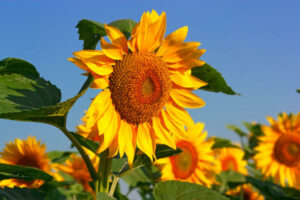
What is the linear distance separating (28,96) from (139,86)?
570 mm

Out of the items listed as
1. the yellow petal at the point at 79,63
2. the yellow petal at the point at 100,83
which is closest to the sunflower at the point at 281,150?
the yellow petal at the point at 100,83

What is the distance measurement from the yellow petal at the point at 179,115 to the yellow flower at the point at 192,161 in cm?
173

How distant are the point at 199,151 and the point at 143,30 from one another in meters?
2.52

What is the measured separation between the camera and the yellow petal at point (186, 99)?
2039 mm

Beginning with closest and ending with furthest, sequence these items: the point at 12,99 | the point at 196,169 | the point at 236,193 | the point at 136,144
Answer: the point at 12,99 → the point at 136,144 → the point at 196,169 → the point at 236,193

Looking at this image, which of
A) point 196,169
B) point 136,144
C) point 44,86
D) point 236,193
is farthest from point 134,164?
point 236,193

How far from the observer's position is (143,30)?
184 cm

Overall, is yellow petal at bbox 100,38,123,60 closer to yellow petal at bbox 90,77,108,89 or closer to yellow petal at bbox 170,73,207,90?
yellow petal at bbox 90,77,108,89

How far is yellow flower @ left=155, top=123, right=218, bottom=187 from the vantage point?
12.6ft

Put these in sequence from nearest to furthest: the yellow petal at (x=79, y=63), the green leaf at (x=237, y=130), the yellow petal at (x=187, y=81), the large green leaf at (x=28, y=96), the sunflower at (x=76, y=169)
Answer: the large green leaf at (x=28, y=96) → the yellow petal at (x=79, y=63) → the yellow petal at (x=187, y=81) → the sunflower at (x=76, y=169) → the green leaf at (x=237, y=130)

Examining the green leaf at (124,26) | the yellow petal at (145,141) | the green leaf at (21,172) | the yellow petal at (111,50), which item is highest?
the green leaf at (124,26)

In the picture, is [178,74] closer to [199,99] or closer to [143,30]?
[199,99]

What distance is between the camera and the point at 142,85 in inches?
79.1

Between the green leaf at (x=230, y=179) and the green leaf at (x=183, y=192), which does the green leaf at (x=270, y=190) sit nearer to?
the green leaf at (x=230, y=179)
